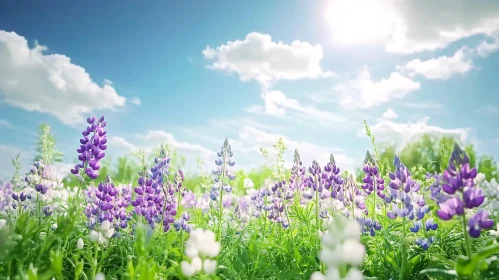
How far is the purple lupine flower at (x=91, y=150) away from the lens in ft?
15.9

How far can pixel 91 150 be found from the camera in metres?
4.89

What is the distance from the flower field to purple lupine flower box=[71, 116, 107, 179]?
12 millimetres

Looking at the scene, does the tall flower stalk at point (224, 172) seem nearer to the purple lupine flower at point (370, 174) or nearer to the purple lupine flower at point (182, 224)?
the purple lupine flower at point (182, 224)

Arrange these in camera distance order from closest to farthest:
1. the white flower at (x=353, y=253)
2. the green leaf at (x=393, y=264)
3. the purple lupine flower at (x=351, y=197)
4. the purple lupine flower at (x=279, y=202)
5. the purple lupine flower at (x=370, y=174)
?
1. the white flower at (x=353, y=253)
2. the green leaf at (x=393, y=264)
3. the purple lupine flower at (x=351, y=197)
4. the purple lupine flower at (x=370, y=174)
5. the purple lupine flower at (x=279, y=202)

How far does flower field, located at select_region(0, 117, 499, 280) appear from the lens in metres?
2.68

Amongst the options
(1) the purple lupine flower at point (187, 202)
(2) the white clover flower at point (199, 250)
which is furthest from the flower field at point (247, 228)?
(1) the purple lupine flower at point (187, 202)

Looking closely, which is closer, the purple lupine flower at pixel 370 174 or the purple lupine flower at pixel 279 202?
the purple lupine flower at pixel 370 174

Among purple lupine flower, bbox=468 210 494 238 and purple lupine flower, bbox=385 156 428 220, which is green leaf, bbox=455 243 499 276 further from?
purple lupine flower, bbox=385 156 428 220

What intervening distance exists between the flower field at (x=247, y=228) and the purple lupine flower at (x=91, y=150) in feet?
0.04

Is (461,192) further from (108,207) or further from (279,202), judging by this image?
(108,207)

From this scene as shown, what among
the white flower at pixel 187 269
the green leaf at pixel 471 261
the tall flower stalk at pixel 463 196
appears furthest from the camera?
the tall flower stalk at pixel 463 196

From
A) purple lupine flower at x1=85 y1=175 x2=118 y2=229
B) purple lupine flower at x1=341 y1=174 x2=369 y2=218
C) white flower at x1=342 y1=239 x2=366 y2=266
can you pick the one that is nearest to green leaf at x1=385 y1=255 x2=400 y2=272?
purple lupine flower at x1=341 y1=174 x2=369 y2=218

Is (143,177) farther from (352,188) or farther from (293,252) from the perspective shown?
Answer: (352,188)

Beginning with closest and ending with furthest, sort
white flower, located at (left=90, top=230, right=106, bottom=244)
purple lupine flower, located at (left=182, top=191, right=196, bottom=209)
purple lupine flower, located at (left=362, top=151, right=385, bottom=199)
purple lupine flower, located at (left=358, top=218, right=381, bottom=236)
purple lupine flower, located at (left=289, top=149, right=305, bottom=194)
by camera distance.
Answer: white flower, located at (left=90, top=230, right=106, bottom=244) → purple lupine flower, located at (left=358, top=218, right=381, bottom=236) → purple lupine flower, located at (left=362, top=151, right=385, bottom=199) → purple lupine flower, located at (left=289, top=149, right=305, bottom=194) → purple lupine flower, located at (left=182, top=191, right=196, bottom=209)
